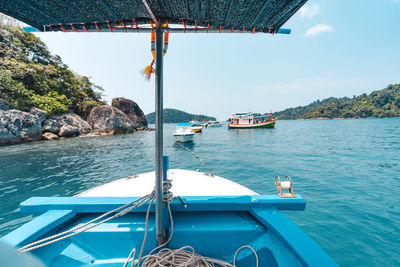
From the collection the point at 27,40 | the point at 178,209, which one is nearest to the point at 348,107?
the point at 178,209

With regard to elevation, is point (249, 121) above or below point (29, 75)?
below

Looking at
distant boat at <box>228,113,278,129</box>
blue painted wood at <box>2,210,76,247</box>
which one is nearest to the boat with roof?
blue painted wood at <box>2,210,76,247</box>

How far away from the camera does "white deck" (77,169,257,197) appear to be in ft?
9.58

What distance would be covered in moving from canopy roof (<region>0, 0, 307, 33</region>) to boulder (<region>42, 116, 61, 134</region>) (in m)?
24.9

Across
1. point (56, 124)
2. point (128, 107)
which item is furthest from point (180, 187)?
point (128, 107)

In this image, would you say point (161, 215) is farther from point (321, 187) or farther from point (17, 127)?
point (17, 127)

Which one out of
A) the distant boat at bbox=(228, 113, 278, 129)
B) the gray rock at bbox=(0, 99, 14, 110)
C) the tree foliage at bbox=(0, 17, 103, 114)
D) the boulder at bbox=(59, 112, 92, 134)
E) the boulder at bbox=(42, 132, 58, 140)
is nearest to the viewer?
the gray rock at bbox=(0, 99, 14, 110)

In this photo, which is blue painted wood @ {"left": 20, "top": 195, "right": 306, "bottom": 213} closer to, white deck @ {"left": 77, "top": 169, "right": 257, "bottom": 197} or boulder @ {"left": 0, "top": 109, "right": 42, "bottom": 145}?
white deck @ {"left": 77, "top": 169, "right": 257, "bottom": 197}

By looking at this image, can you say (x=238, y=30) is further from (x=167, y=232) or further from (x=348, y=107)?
(x=348, y=107)

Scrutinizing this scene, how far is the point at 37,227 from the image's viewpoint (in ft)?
5.25

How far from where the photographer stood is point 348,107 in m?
93.4

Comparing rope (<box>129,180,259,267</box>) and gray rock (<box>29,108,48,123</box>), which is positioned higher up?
gray rock (<box>29,108,48,123</box>)

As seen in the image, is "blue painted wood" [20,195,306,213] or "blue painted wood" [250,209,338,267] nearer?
"blue painted wood" [250,209,338,267]

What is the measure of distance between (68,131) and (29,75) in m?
8.67
